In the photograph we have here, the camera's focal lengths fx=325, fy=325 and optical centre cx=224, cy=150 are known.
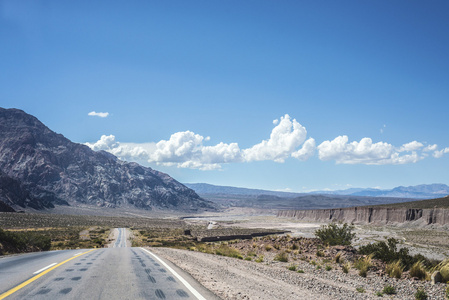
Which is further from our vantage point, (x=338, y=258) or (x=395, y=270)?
(x=338, y=258)

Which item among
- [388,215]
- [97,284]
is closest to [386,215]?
[388,215]

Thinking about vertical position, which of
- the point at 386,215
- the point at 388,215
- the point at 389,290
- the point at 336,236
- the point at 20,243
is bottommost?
the point at 386,215

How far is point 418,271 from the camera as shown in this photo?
13.6m

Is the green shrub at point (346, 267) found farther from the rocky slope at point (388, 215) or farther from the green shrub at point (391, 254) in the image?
the rocky slope at point (388, 215)

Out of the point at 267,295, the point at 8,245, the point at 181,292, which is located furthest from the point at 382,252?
the point at 8,245

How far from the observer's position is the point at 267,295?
927 cm

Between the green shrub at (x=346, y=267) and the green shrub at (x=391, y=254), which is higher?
the green shrub at (x=391, y=254)

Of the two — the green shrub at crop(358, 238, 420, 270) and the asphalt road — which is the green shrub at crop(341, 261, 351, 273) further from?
the asphalt road

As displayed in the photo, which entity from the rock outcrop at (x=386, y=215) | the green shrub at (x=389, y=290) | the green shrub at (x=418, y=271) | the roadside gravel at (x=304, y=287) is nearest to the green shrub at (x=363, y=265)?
the roadside gravel at (x=304, y=287)

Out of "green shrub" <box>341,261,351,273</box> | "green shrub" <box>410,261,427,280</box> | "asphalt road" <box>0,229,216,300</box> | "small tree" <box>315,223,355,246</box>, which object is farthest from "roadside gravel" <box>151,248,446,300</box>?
"small tree" <box>315,223,355,246</box>

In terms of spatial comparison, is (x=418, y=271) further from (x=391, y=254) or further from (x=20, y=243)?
(x=20, y=243)

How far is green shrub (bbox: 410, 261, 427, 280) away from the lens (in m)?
13.4

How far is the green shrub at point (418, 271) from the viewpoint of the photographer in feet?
43.9

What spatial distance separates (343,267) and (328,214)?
122 metres
